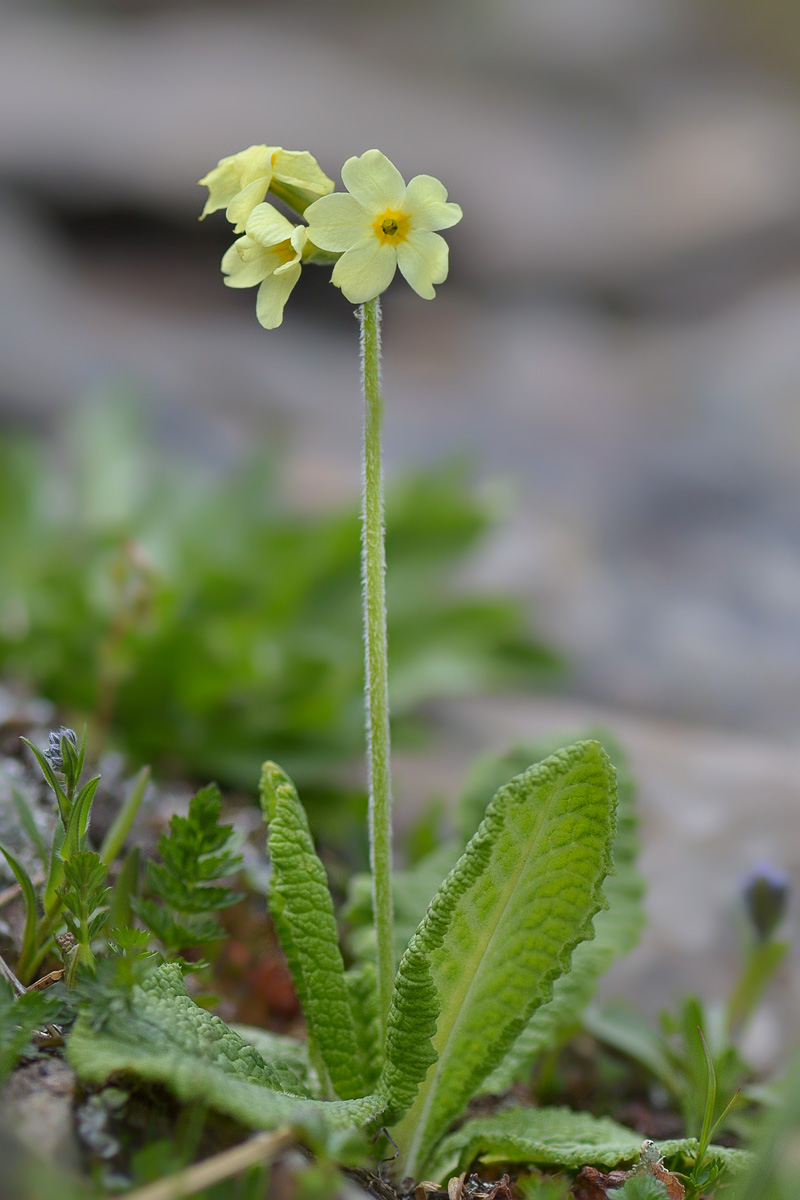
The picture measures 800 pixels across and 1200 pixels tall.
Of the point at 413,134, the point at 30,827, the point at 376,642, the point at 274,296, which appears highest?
the point at 413,134

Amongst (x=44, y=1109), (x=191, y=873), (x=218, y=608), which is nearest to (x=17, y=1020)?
(x=44, y=1109)

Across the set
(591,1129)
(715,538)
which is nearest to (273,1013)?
(591,1129)

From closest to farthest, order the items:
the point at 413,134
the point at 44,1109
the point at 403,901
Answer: the point at 44,1109, the point at 403,901, the point at 413,134

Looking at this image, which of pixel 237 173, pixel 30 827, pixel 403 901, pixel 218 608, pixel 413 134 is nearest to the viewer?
pixel 237 173

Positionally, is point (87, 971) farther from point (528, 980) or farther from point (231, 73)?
point (231, 73)

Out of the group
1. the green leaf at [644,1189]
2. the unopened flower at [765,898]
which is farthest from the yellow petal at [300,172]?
the unopened flower at [765,898]

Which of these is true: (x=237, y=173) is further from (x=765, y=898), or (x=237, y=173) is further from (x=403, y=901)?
(x=765, y=898)
